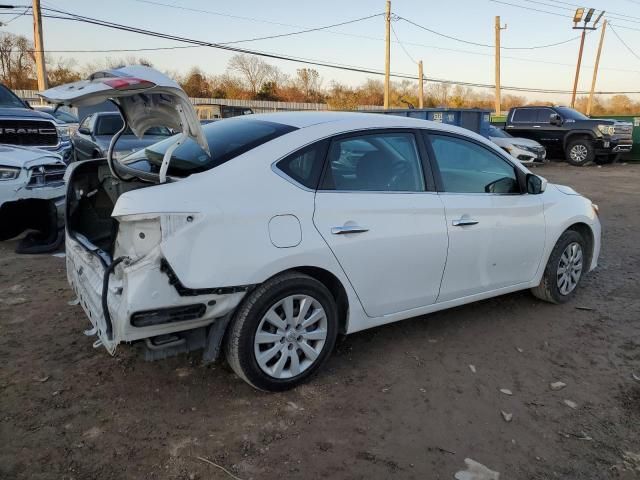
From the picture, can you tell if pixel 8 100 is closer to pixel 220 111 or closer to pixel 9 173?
pixel 9 173

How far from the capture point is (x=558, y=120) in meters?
18.2

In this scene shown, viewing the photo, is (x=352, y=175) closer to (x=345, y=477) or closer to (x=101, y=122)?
(x=345, y=477)

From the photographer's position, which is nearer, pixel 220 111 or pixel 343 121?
pixel 343 121

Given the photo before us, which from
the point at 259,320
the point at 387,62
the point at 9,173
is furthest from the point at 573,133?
the point at 259,320

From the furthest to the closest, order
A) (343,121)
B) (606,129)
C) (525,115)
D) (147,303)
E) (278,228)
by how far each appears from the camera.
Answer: (525,115) < (606,129) < (343,121) < (278,228) < (147,303)

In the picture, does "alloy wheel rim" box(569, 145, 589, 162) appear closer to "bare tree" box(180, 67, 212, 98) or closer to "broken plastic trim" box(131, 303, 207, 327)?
"broken plastic trim" box(131, 303, 207, 327)

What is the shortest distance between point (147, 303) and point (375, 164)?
1.67 metres

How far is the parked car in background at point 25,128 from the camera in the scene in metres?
7.90

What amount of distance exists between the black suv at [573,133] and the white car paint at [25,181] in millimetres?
16962

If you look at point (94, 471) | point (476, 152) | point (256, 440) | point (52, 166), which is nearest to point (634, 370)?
point (476, 152)

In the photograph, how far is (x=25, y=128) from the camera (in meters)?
8.13

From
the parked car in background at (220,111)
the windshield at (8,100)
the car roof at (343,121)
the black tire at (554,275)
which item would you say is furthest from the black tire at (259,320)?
the parked car in background at (220,111)

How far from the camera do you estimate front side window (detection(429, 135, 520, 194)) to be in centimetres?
363

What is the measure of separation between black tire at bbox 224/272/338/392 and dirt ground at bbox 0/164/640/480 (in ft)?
0.44
